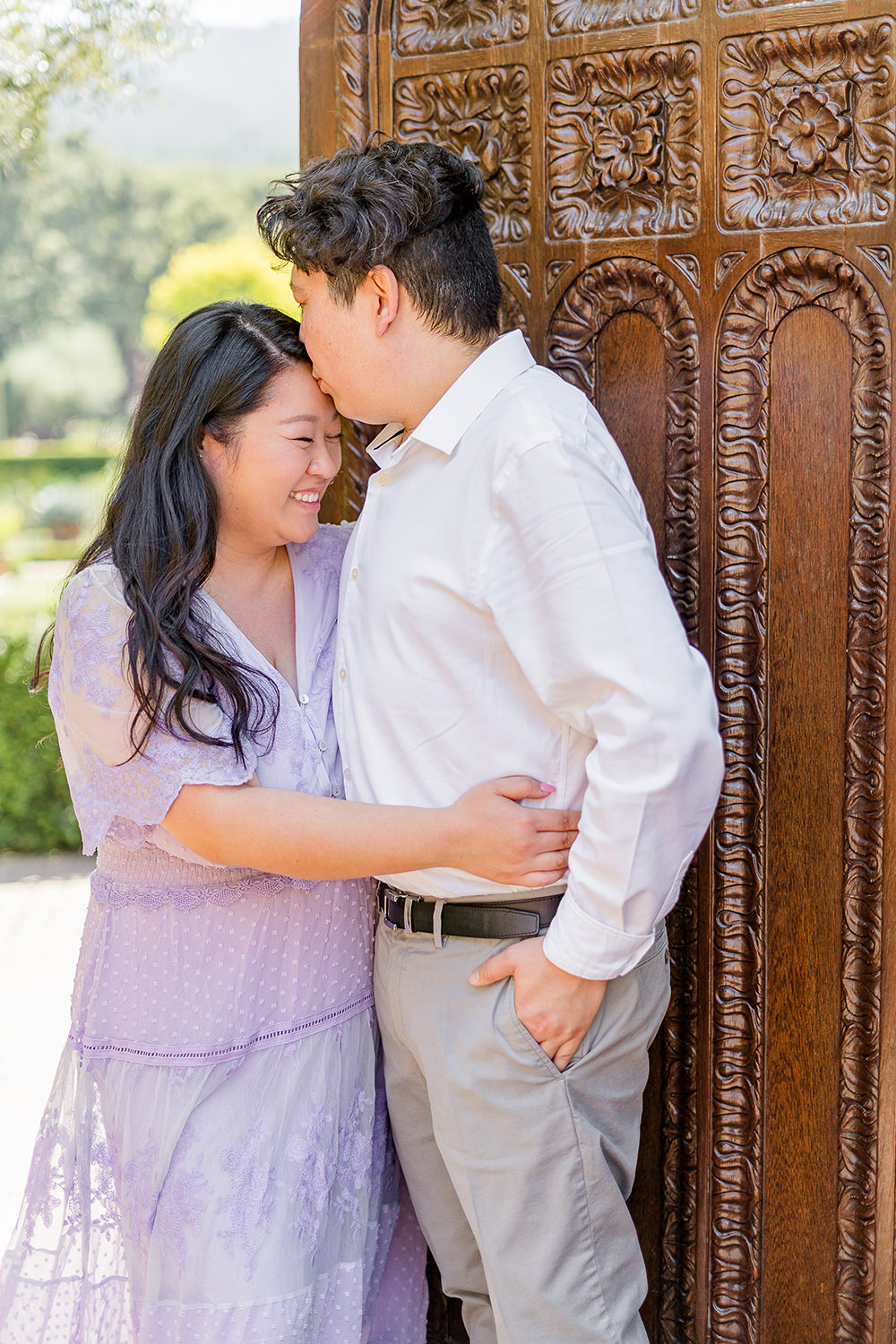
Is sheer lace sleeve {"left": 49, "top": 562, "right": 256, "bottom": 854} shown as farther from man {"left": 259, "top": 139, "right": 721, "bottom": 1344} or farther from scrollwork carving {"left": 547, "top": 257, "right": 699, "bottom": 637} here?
scrollwork carving {"left": 547, "top": 257, "right": 699, "bottom": 637}

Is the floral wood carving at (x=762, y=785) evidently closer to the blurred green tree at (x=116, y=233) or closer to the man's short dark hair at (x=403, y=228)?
the man's short dark hair at (x=403, y=228)

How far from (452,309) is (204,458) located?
0.46m

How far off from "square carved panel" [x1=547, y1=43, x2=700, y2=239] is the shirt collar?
1.48ft

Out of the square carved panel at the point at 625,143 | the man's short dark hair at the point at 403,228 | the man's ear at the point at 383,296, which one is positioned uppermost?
the square carved panel at the point at 625,143

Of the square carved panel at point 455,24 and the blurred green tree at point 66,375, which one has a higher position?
the blurred green tree at point 66,375

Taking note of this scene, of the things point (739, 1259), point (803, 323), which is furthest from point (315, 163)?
point (739, 1259)

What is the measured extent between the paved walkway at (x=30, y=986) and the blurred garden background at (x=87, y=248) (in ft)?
1.30

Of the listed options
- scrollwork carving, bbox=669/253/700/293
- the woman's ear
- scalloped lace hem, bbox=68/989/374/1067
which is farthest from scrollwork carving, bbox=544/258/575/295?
scalloped lace hem, bbox=68/989/374/1067

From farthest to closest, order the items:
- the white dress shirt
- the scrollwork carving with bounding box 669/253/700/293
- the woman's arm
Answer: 1. the scrollwork carving with bounding box 669/253/700/293
2. the woman's arm
3. the white dress shirt

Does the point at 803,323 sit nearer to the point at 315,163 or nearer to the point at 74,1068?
the point at 315,163

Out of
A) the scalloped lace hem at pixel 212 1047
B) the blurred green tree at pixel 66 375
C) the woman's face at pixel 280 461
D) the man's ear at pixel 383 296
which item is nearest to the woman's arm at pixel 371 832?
the scalloped lace hem at pixel 212 1047

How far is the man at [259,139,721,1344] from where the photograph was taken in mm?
1419

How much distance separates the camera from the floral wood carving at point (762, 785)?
6.05ft

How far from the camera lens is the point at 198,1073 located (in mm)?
1775
